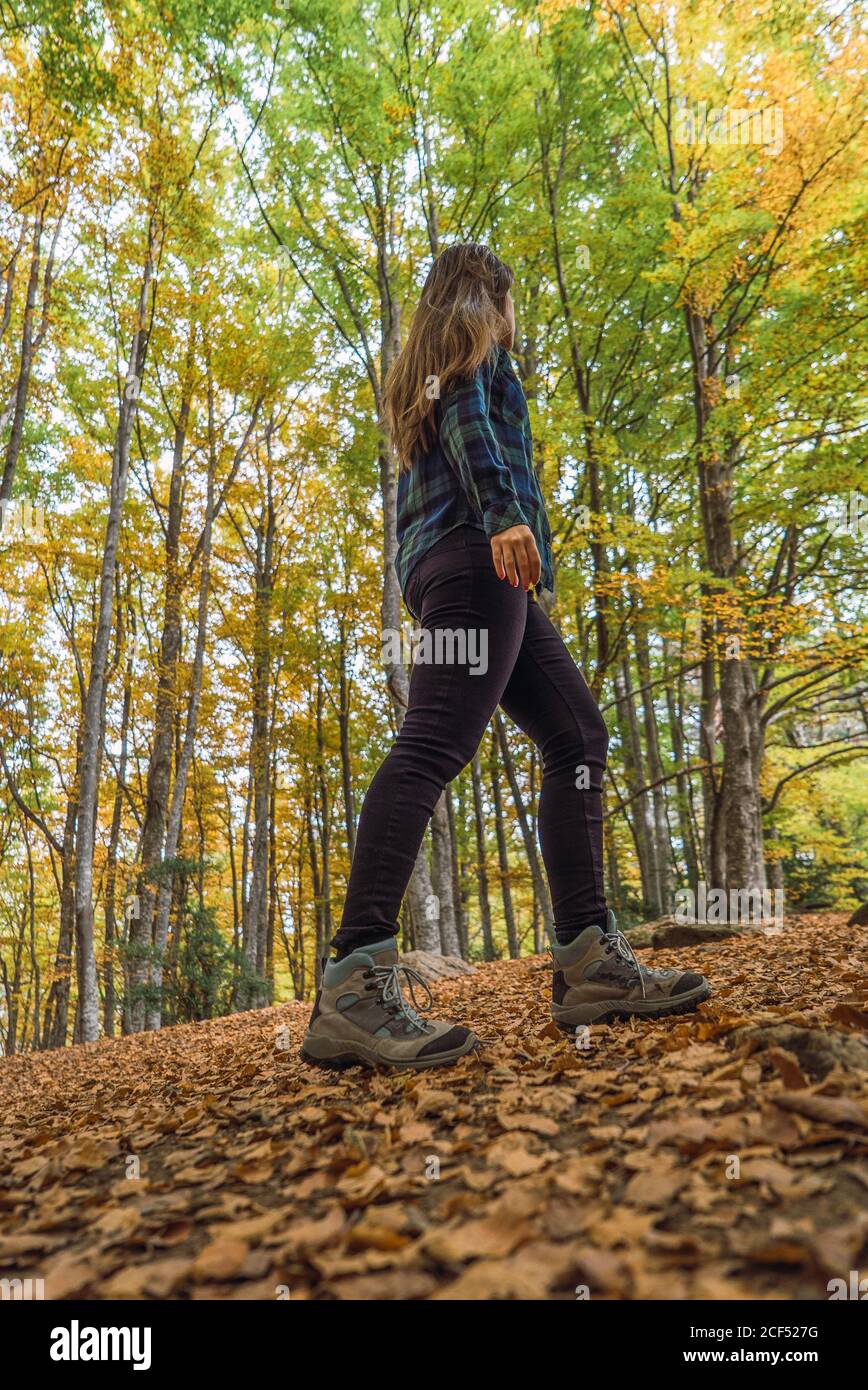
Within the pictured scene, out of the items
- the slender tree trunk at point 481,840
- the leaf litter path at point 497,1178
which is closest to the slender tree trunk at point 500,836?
the slender tree trunk at point 481,840

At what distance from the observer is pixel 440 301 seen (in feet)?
8.55

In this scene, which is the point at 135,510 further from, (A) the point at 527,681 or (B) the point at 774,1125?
(B) the point at 774,1125

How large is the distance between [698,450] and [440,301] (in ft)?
22.2

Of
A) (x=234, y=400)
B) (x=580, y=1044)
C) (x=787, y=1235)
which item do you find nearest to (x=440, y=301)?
(x=580, y=1044)

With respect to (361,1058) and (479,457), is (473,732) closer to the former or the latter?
(479,457)

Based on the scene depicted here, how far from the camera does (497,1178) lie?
125 cm

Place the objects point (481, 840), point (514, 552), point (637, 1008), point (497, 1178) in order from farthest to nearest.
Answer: point (481, 840), point (637, 1008), point (514, 552), point (497, 1178)

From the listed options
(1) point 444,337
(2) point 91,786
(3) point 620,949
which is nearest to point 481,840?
(2) point 91,786

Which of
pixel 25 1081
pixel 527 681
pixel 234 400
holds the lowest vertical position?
pixel 25 1081

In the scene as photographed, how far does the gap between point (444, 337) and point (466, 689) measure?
119cm

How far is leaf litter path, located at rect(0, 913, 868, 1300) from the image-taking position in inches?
37.9

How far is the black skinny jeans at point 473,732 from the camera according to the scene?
2096 mm
